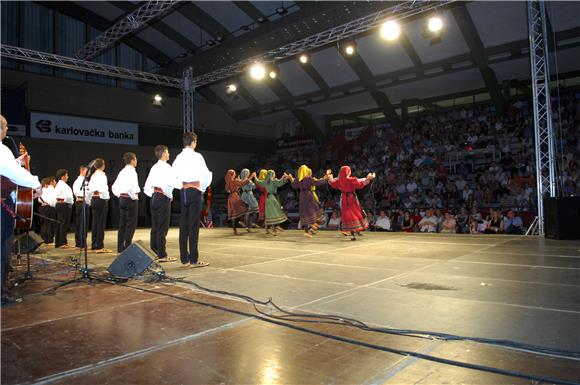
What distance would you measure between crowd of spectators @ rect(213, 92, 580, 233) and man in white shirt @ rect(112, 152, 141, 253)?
7.18 metres

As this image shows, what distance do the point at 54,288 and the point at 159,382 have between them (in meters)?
2.85

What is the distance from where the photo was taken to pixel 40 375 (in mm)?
2041

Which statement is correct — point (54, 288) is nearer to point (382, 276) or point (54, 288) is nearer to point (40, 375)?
point (40, 375)

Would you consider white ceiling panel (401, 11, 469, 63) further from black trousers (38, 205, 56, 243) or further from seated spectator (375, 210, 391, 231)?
black trousers (38, 205, 56, 243)

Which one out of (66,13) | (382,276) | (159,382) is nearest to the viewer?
(159,382)

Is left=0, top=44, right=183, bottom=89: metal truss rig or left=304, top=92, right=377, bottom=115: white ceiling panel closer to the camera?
left=0, top=44, right=183, bottom=89: metal truss rig

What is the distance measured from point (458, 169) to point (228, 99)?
41.7 ft

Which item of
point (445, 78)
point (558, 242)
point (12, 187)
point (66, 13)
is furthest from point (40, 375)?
point (66, 13)

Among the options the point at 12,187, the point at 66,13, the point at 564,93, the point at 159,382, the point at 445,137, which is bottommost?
the point at 159,382

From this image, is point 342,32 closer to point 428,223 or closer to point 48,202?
Answer: point 428,223

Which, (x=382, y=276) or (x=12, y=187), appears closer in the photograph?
(x=12, y=187)

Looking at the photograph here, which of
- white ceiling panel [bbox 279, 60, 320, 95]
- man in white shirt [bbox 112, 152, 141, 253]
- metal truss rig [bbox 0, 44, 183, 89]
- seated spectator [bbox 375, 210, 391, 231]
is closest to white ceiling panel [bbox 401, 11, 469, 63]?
white ceiling panel [bbox 279, 60, 320, 95]

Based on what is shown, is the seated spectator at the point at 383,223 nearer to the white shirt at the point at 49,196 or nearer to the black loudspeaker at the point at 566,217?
the black loudspeaker at the point at 566,217

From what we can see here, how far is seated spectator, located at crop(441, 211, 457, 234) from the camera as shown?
1091cm
